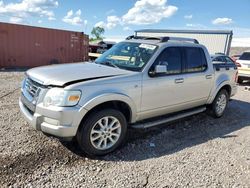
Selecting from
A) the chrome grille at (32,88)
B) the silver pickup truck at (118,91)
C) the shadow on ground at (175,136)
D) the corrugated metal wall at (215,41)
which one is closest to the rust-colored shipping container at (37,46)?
the silver pickup truck at (118,91)

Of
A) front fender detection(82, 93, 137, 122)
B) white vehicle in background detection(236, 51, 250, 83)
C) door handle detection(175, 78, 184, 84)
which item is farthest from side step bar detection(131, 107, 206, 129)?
white vehicle in background detection(236, 51, 250, 83)

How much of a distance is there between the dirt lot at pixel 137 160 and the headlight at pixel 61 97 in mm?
875

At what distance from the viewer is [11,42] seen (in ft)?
45.0

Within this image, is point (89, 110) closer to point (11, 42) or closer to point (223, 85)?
point (223, 85)

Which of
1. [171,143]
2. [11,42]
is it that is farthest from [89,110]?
[11,42]

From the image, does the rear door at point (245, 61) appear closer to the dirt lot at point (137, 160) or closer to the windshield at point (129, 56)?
the dirt lot at point (137, 160)

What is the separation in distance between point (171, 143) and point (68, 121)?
203 centimetres

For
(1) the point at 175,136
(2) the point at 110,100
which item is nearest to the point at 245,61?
(1) the point at 175,136

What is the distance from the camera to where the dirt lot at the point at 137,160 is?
3260 millimetres

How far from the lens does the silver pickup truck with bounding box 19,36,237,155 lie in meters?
3.44

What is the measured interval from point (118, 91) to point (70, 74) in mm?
762

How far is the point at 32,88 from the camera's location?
3.79m

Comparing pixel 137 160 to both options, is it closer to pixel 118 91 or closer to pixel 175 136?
pixel 118 91

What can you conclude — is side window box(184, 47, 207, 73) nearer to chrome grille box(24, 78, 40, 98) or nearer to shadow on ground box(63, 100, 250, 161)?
shadow on ground box(63, 100, 250, 161)
